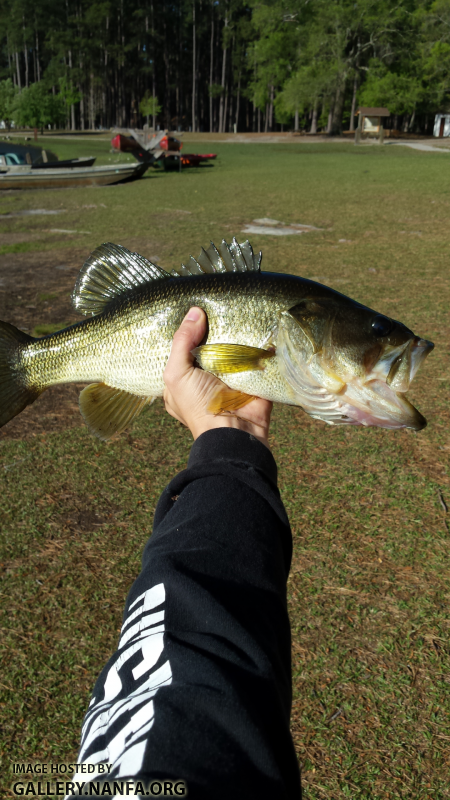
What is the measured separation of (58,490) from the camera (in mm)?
3990

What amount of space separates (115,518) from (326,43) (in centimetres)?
5936

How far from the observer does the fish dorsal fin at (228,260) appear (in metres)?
2.38

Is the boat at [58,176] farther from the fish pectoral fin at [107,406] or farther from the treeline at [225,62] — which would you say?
the treeline at [225,62]

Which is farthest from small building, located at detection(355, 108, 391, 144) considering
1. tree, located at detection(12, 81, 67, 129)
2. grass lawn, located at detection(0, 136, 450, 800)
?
grass lawn, located at detection(0, 136, 450, 800)

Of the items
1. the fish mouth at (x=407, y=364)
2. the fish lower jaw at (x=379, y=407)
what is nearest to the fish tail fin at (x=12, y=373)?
the fish lower jaw at (x=379, y=407)

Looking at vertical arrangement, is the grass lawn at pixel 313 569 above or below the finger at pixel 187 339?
below

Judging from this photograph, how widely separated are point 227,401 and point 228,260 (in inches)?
26.1

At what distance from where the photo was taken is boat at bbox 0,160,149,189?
19.6 metres

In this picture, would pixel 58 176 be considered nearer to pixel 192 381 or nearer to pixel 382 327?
pixel 192 381

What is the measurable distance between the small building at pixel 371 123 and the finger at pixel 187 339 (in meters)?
47.4

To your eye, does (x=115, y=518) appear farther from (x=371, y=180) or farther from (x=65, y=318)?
(x=371, y=180)

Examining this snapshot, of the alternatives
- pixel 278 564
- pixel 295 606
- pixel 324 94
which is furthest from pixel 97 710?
pixel 324 94

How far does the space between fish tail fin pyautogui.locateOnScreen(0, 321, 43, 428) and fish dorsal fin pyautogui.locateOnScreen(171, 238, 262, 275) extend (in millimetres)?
824

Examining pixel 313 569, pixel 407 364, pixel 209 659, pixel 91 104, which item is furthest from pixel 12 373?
pixel 91 104
